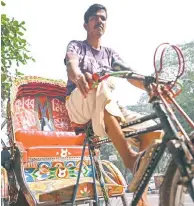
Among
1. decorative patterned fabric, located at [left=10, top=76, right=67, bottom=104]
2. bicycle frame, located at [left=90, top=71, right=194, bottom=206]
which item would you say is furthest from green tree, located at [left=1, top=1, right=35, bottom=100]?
bicycle frame, located at [left=90, top=71, right=194, bottom=206]

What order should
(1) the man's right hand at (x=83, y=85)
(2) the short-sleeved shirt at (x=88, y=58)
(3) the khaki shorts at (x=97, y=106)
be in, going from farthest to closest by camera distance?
(2) the short-sleeved shirt at (x=88, y=58), (3) the khaki shorts at (x=97, y=106), (1) the man's right hand at (x=83, y=85)

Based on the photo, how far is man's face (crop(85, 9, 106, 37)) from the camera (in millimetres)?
2566

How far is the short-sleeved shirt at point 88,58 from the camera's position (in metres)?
2.51

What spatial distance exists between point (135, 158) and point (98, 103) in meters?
0.43

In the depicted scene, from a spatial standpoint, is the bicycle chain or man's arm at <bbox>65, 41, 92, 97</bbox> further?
man's arm at <bbox>65, 41, 92, 97</bbox>

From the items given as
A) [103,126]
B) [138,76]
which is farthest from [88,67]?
[138,76]

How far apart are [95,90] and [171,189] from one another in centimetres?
88

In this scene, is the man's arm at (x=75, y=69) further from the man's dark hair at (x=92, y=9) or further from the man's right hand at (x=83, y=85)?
the man's dark hair at (x=92, y=9)

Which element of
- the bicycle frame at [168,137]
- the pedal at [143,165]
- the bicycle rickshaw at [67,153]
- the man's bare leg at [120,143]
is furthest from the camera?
the man's bare leg at [120,143]

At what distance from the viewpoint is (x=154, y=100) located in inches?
70.1

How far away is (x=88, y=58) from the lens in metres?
2.61

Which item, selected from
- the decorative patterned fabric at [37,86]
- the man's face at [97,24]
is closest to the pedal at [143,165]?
the man's face at [97,24]

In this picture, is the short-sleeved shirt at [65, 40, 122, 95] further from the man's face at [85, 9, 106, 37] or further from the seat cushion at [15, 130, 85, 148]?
the seat cushion at [15, 130, 85, 148]

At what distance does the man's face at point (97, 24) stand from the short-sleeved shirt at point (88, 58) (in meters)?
0.11
